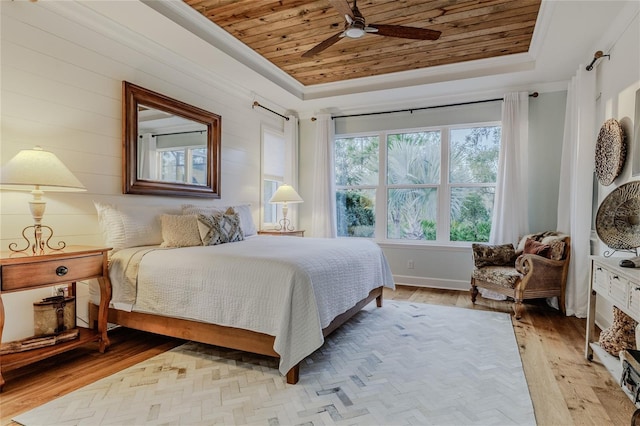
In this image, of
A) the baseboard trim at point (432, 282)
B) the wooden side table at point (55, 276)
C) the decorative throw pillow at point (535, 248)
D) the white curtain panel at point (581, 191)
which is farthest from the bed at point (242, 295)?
the white curtain panel at point (581, 191)

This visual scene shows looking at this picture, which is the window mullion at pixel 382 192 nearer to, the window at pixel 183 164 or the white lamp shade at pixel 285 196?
the white lamp shade at pixel 285 196

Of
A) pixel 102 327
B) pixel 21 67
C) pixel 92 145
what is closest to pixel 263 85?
pixel 92 145

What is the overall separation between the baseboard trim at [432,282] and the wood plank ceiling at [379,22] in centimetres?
286

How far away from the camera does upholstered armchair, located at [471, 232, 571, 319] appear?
11.9 ft

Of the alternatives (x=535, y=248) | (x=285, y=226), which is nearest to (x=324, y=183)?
(x=285, y=226)

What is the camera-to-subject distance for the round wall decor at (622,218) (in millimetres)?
2363

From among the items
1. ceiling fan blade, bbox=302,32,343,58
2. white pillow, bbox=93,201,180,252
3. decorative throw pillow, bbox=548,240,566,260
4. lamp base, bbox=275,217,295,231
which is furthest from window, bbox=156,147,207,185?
decorative throw pillow, bbox=548,240,566,260

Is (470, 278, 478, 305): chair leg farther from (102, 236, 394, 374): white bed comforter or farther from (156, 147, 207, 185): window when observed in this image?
(156, 147, 207, 185): window

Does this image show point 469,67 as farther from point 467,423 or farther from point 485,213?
point 467,423

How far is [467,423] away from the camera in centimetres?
181

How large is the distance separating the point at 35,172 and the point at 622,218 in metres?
3.91

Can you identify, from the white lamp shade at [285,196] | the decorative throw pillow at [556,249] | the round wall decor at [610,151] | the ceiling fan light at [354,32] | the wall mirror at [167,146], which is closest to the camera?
the ceiling fan light at [354,32]

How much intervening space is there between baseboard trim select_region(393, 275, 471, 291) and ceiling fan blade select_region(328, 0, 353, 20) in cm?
370

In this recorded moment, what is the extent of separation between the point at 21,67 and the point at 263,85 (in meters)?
2.58
